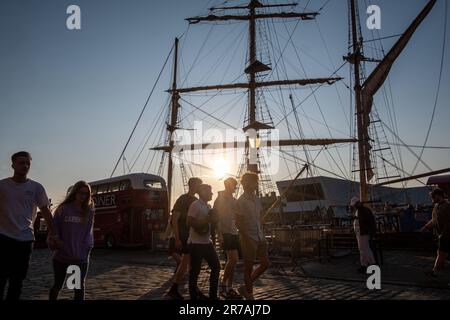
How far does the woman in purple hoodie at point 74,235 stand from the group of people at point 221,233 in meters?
1.51

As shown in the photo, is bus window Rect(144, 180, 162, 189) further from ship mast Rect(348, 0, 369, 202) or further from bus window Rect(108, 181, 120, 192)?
ship mast Rect(348, 0, 369, 202)

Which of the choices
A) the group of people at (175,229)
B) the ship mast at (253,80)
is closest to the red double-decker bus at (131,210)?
the ship mast at (253,80)

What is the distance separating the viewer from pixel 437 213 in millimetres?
7648

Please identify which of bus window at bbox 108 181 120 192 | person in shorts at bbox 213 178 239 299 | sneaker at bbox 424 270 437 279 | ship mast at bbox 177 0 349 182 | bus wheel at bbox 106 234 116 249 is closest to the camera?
person in shorts at bbox 213 178 239 299

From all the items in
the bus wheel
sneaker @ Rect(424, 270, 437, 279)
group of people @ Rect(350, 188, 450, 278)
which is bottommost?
the bus wheel

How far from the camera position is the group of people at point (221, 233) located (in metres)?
5.41

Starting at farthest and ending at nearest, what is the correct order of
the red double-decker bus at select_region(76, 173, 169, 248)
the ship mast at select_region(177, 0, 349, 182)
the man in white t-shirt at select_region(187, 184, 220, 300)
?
the ship mast at select_region(177, 0, 349, 182) → the red double-decker bus at select_region(76, 173, 169, 248) → the man in white t-shirt at select_region(187, 184, 220, 300)

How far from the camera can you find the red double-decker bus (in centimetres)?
2108

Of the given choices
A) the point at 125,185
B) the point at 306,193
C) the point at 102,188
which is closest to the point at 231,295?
the point at 125,185

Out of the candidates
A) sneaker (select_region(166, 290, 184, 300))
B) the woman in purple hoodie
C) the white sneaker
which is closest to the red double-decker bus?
sneaker (select_region(166, 290, 184, 300))

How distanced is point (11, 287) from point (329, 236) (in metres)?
11.6

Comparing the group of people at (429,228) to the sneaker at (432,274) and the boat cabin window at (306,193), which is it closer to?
the sneaker at (432,274)
